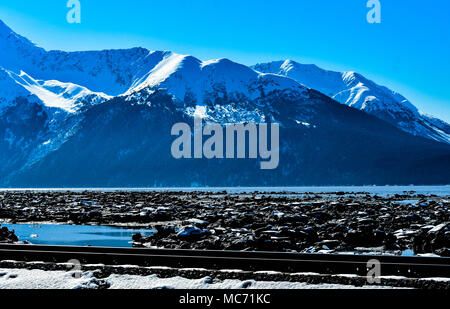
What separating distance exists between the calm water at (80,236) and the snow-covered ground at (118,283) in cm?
1050

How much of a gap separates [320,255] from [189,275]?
133 inches

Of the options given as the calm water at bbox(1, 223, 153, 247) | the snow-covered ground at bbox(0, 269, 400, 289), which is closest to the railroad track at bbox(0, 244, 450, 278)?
the snow-covered ground at bbox(0, 269, 400, 289)

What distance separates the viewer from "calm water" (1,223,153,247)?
76.2 ft

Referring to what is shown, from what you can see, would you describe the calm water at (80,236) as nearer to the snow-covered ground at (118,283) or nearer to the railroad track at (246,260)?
the railroad track at (246,260)

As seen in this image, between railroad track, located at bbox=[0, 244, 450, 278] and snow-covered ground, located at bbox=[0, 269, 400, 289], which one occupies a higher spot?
railroad track, located at bbox=[0, 244, 450, 278]

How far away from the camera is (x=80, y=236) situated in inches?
1061

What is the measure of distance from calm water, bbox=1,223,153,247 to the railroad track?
28.4 ft

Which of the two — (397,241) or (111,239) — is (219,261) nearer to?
(397,241)

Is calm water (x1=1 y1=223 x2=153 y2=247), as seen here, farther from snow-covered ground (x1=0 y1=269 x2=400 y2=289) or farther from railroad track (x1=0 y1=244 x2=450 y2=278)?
snow-covered ground (x1=0 y1=269 x2=400 y2=289)

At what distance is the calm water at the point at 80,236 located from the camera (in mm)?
23219

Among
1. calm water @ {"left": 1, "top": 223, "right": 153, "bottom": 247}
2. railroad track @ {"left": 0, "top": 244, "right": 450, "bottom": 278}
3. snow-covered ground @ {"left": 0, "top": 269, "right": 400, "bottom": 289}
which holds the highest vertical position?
railroad track @ {"left": 0, "top": 244, "right": 450, "bottom": 278}

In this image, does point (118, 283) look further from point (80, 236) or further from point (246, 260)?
point (80, 236)
